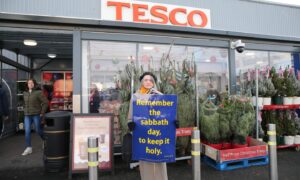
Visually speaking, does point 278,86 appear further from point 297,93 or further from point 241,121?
point 241,121

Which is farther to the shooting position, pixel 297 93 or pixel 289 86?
pixel 297 93

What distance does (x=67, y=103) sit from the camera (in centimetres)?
968

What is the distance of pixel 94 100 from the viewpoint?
5160 millimetres

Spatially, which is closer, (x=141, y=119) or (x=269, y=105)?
(x=141, y=119)

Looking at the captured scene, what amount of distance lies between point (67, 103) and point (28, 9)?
5.57 meters

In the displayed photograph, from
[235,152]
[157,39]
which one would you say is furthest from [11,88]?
[235,152]

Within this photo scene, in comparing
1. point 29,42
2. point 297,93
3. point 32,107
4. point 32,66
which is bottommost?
point 32,107

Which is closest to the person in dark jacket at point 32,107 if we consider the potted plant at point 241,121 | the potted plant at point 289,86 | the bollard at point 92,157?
the bollard at point 92,157

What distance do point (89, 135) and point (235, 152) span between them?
9.77 ft

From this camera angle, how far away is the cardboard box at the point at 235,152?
405 cm

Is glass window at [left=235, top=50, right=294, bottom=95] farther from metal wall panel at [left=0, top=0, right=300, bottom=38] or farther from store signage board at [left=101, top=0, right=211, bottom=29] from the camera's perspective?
store signage board at [left=101, top=0, right=211, bottom=29]

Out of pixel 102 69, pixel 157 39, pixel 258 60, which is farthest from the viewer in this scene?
pixel 258 60

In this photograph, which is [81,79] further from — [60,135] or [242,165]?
[242,165]

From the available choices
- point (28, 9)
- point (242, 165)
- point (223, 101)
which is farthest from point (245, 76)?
point (28, 9)
